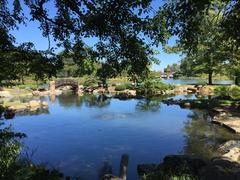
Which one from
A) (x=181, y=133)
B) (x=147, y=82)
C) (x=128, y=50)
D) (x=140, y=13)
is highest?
(x=140, y=13)

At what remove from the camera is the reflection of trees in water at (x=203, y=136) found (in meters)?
22.0

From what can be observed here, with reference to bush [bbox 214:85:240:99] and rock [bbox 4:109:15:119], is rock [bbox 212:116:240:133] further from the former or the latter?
rock [bbox 4:109:15:119]

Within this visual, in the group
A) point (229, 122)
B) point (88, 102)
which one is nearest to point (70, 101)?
point (88, 102)

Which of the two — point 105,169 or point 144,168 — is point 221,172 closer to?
point 144,168

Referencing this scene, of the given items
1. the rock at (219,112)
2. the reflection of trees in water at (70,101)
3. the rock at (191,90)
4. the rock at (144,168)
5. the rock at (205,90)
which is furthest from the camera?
the rock at (191,90)

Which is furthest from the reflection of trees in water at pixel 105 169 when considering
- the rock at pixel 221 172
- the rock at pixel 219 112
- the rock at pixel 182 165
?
the rock at pixel 219 112

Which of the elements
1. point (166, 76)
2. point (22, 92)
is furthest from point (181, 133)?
point (166, 76)

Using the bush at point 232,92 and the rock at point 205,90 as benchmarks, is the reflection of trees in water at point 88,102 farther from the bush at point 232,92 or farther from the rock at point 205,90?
the rock at point 205,90

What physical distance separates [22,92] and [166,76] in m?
72.7

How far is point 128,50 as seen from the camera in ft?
32.9

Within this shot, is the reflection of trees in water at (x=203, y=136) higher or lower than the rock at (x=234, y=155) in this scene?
lower

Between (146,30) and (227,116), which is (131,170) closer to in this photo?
(146,30)

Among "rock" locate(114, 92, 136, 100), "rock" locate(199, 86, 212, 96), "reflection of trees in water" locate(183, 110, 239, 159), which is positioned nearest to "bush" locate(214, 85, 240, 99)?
"reflection of trees in water" locate(183, 110, 239, 159)

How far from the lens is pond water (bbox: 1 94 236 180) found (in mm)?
19938
